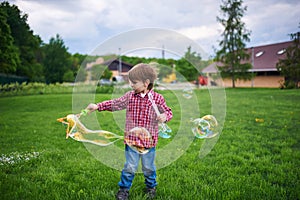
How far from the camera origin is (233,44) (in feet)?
98.4

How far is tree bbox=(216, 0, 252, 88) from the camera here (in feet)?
96.4

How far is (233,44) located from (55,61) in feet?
80.6

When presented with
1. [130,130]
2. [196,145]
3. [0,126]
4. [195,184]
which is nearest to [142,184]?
[195,184]

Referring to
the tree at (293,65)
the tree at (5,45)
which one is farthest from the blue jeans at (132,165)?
the tree at (293,65)

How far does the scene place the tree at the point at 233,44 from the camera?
96.4ft

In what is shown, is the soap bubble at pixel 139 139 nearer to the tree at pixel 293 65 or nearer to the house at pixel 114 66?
the house at pixel 114 66

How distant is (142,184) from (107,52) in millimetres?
1746

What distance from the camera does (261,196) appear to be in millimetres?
3043

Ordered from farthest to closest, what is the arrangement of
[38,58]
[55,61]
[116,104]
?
[38,58]
[55,61]
[116,104]

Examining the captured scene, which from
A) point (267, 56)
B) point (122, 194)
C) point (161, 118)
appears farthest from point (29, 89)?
point (267, 56)

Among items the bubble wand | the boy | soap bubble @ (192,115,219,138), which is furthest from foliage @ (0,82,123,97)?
the boy

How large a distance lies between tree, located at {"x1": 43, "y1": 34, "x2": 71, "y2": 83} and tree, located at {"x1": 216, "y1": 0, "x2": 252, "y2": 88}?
72.7 ft

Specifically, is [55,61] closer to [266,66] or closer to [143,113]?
[266,66]

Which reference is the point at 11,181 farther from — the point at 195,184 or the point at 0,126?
the point at 0,126
